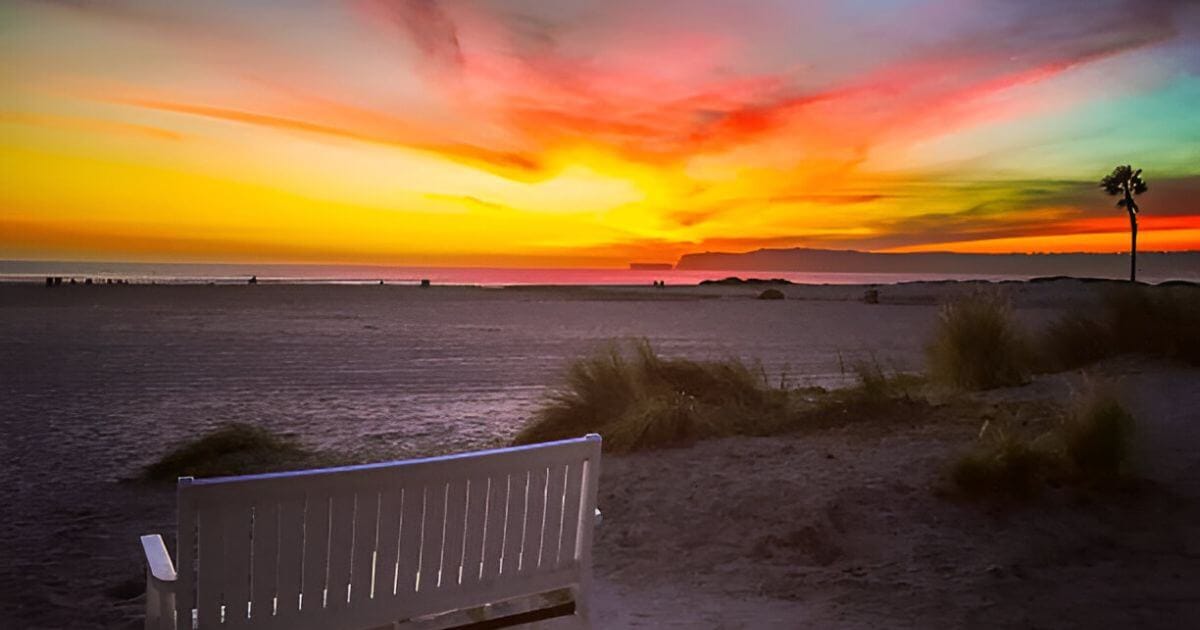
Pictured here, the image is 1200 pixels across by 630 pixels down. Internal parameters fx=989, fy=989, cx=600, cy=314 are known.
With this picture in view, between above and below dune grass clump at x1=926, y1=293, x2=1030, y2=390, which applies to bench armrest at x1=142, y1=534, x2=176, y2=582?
below

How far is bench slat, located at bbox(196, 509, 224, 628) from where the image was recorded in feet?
9.18

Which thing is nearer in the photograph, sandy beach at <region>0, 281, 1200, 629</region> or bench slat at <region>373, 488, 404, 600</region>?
bench slat at <region>373, 488, 404, 600</region>

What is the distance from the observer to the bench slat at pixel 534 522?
354 cm

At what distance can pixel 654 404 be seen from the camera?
348 inches

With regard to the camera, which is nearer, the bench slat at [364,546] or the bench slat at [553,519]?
the bench slat at [364,546]

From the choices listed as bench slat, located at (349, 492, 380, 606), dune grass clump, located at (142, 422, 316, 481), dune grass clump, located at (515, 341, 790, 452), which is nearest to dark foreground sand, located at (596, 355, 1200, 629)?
dune grass clump, located at (515, 341, 790, 452)

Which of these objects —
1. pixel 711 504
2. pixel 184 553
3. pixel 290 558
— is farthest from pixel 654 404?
pixel 184 553

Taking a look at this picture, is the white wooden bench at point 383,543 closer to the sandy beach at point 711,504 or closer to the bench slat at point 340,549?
the bench slat at point 340,549

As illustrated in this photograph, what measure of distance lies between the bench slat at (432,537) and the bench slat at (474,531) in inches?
3.9

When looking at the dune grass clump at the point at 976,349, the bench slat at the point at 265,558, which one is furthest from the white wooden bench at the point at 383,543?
the dune grass clump at the point at 976,349

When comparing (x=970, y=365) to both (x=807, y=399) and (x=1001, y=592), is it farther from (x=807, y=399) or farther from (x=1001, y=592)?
(x=1001, y=592)

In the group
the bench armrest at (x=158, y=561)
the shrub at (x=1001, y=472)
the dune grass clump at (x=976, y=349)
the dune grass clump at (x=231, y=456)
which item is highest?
the dune grass clump at (x=976, y=349)

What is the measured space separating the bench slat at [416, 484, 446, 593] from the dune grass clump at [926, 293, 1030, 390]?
354 inches

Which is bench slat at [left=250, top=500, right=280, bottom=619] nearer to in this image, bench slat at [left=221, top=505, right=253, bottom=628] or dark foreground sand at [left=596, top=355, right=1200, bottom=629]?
bench slat at [left=221, top=505, right=253, bottom=628]
